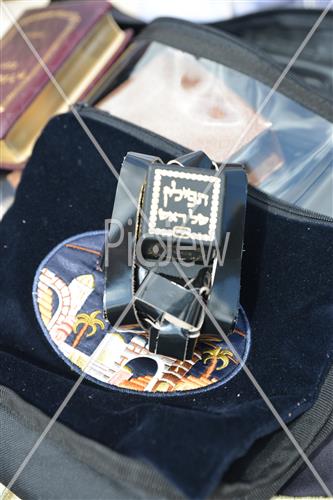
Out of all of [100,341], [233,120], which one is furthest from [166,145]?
[100,341]

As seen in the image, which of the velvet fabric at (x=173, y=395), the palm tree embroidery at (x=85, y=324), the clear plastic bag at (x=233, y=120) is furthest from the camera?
the clear plastic bag at (x=233, y=120)

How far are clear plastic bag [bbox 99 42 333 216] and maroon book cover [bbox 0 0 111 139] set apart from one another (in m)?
0.09

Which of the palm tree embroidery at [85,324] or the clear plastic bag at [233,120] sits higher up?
the clear plastic bag at [233,120]

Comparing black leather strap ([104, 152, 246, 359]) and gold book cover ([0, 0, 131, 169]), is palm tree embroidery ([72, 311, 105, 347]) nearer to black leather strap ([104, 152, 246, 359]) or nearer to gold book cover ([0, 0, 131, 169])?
black leather strap ([104, 152, 246, 359])

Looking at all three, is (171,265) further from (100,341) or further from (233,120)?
(233,120)

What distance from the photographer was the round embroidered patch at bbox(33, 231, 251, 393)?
504 mm

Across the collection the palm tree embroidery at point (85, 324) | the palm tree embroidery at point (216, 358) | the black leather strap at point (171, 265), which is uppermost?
the black leather strap at point (171, 265)

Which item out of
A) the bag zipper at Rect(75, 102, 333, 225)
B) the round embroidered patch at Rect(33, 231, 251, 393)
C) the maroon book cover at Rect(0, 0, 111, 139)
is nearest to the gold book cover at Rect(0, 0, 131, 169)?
the maroon book cover at Rect(0, 0, 111, 139)

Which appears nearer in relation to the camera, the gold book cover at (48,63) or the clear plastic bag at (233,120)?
the clear plastic bag at (233,120)

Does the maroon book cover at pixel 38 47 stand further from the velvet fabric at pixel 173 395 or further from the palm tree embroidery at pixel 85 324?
the palm tree embroidery at pixel 85 324

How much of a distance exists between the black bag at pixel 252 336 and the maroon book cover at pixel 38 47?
0.33 feet

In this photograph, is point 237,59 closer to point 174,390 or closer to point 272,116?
point 272,116

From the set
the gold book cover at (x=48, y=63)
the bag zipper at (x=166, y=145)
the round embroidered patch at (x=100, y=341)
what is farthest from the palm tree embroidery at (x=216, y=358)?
the gold book cover at (x=48, y=63)

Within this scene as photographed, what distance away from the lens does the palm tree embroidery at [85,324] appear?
0.53 m
